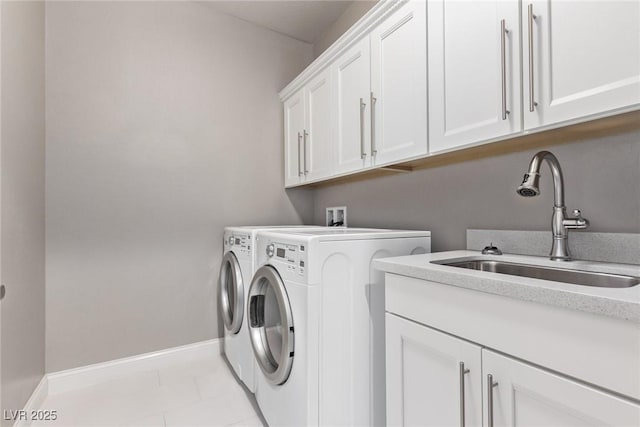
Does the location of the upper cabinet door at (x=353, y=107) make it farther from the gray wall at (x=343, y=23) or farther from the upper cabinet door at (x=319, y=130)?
the gray wall at (x=343, y=23)

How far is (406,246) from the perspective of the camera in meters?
1.48

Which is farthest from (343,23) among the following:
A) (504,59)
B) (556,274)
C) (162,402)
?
(162,402)

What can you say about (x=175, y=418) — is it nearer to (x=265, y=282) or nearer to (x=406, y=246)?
(x=265, y=282)

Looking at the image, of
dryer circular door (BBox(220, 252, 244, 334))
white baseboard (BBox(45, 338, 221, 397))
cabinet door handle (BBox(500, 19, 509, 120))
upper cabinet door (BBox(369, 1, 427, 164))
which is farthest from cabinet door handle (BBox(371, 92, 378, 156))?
white baseboard (BBox(45, 338, 221, 397))

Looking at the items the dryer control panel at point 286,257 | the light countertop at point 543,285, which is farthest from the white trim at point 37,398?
the light countertop at point 543,285

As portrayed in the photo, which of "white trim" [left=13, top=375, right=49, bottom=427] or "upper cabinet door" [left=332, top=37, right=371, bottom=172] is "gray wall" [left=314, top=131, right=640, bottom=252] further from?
"white trim" [left=13, top=375, right=49, bottom=427]

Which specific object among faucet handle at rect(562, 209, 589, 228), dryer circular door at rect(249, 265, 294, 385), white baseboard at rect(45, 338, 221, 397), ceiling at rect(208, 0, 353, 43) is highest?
ceiling at rect(208, 0, 353, 43)

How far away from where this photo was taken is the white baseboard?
1.92 metres

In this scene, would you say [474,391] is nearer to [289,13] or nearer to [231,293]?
[231,293]

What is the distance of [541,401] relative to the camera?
2.35 feet

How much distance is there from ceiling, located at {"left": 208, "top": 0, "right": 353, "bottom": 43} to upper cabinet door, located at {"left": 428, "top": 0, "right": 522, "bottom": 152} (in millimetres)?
1363

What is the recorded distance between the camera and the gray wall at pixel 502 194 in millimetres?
1013

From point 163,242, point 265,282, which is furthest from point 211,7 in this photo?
point 265,282

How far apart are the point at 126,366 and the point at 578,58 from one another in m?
2.80
